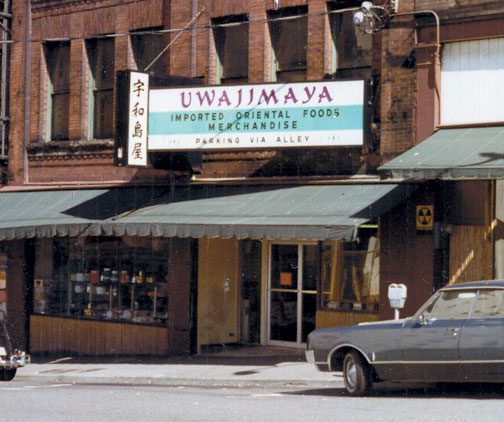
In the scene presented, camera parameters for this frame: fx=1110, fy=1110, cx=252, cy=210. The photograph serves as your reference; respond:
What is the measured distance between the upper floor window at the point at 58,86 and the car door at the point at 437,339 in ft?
46.5

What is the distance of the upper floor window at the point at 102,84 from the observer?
25.2 meters

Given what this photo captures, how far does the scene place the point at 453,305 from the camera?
13.8m

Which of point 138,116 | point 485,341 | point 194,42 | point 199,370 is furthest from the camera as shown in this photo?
point 194,42

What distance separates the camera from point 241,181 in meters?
22.1

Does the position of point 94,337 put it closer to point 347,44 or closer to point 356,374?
point 347,44

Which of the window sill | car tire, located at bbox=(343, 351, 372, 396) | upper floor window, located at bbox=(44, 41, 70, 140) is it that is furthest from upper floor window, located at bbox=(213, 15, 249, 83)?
car tire, located at bbox=(343, 351, 372, 396)

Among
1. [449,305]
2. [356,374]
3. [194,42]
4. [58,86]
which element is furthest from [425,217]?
[58,86]

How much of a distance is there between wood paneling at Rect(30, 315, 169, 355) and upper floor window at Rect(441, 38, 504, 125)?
8.02m

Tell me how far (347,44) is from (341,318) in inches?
205

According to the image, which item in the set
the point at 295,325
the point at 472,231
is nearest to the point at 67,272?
the point at 295,325

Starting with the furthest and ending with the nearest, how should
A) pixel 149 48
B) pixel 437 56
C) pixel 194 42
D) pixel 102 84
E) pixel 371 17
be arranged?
pixel 102 84
pixel 149 48
pixel 194 42
pixel 371 17
pixel 437 56

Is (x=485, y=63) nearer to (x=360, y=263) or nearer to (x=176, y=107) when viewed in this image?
(x=360, y=263)

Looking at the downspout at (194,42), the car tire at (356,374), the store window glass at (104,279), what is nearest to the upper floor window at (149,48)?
the downspout at (194,42)

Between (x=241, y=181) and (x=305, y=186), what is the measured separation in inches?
65.5
